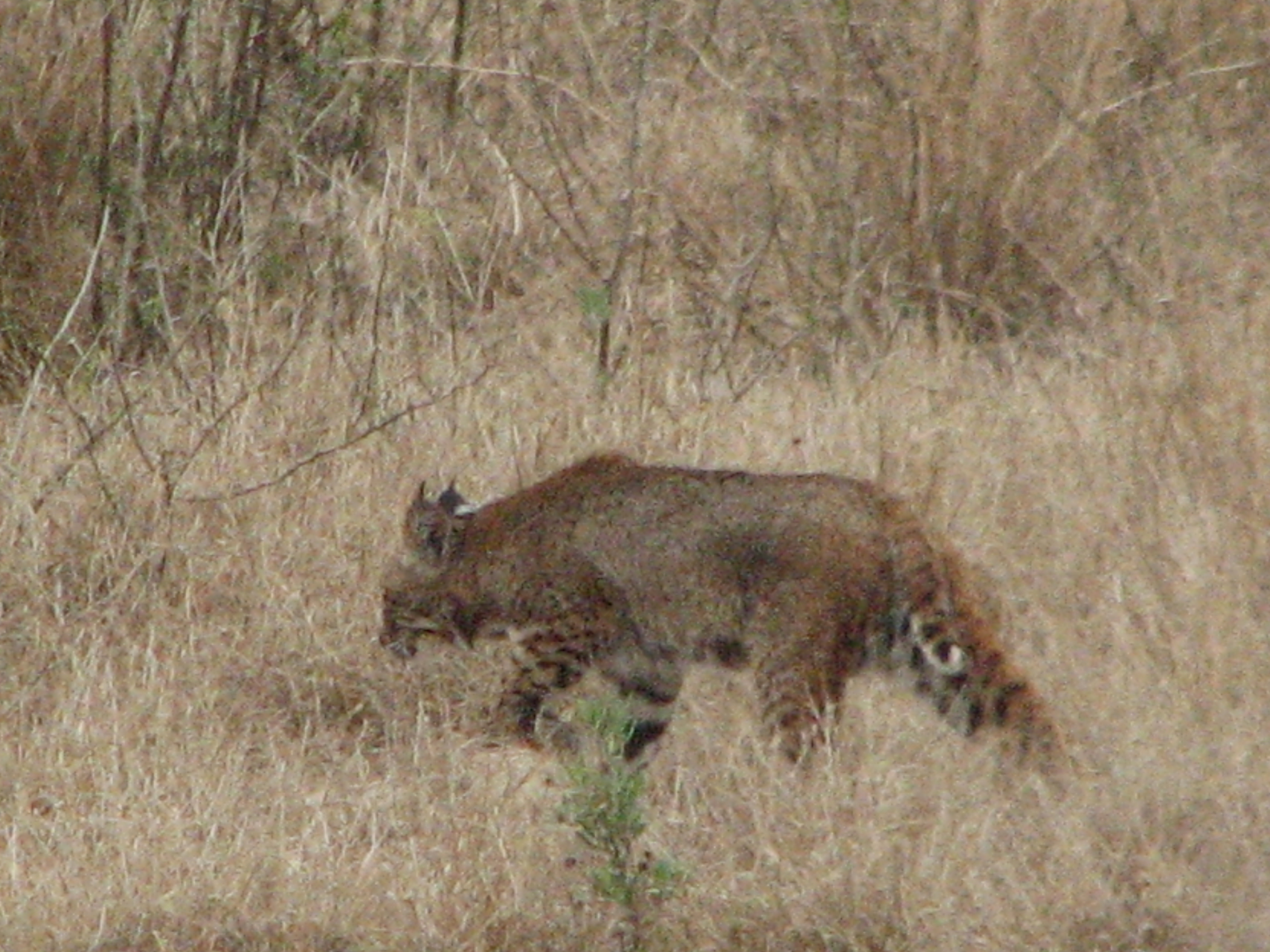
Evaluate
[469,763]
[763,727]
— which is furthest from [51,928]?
[763,727]

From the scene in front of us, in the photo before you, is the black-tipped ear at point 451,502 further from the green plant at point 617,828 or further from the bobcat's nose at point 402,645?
the green plant at point 617,828

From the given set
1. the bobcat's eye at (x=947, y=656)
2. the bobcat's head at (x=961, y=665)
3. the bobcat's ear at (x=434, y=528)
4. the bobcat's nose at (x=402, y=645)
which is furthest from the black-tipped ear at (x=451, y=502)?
the bobcat's eye at (x=947, y=656)

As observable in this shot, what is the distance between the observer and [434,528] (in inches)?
264

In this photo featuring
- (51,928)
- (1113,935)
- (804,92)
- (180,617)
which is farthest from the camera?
(804,92)

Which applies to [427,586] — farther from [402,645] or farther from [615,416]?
[615,416]

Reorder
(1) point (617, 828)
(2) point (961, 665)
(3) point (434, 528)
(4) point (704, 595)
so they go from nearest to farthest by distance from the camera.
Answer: (1) point (617, 828), (2) point (961, 665), (4) point (704, 595), (3) point (434, 528)

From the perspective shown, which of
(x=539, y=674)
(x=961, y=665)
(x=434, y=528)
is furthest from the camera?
(x=434, y=528)

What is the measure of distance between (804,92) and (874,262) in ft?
3.30

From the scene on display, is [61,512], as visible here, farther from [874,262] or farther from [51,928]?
[874,262]

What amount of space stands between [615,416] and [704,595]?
1.77 meters

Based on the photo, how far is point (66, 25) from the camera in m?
9.12

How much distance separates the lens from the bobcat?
5.91 m

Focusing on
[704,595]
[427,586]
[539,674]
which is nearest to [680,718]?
[539,674]

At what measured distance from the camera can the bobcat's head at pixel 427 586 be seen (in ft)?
21.8
